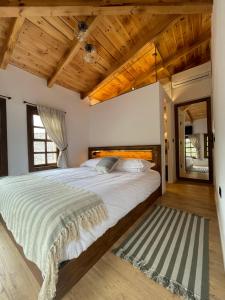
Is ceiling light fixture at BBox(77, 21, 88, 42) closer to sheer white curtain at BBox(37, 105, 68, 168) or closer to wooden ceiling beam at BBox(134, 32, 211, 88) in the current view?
sheer white curtain at BBox(37, 105, 68, 168)

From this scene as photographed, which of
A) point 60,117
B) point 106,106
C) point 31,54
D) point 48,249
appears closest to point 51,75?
point 31,54

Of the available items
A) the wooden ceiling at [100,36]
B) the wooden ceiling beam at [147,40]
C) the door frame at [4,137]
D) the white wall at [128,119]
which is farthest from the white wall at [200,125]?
the door frame at [4,137]

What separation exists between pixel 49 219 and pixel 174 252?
1.28 metres

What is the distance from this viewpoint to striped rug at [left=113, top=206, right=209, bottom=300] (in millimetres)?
1205

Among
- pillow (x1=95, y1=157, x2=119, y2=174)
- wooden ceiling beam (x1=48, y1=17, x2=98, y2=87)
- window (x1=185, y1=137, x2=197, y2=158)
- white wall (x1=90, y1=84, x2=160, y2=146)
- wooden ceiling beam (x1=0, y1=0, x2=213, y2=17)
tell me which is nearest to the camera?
wooden ceiling beam (x1=0, y1=0, x2=213, y2=17)

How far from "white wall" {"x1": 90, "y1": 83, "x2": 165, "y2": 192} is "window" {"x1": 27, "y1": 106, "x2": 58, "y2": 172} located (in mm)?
1311

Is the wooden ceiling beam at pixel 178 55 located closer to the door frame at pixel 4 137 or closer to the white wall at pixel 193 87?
the white wall at pixel 193 87

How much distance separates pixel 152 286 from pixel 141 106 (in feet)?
10.0

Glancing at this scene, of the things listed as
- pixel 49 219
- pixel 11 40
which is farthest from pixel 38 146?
pixel 49 219

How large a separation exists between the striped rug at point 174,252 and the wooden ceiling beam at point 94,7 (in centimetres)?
275

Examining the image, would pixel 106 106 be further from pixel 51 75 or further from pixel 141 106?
pixel 51 75

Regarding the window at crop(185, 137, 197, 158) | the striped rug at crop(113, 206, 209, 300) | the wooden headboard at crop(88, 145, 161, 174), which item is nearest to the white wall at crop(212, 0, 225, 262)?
the striped rug at crop(113, 206, 209, 300)

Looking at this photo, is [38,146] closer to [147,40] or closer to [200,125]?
[147,40]

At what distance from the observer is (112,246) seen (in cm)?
168
